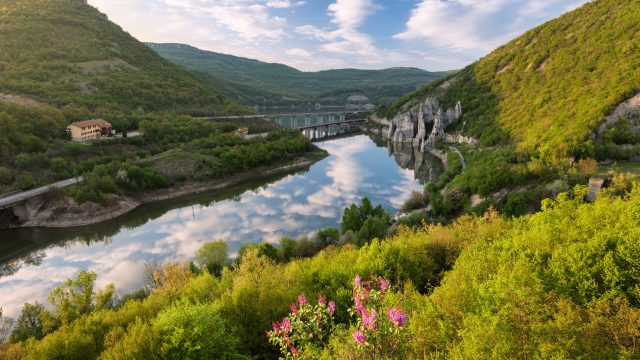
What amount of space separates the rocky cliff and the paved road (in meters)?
89.7

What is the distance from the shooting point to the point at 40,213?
52.0 m

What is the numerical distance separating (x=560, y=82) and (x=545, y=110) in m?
9.63

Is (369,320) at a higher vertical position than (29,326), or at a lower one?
higher

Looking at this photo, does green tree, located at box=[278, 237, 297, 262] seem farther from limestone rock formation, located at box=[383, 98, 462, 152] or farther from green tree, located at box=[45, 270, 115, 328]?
limestone rock formation, located at box=[383, 98, 462, 152]

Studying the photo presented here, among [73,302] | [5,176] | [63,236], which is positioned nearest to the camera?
[73,302]

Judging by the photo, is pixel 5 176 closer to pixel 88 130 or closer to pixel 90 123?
pixel 88 130

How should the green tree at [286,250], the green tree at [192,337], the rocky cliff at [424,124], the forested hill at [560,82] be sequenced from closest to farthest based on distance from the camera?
the green tree at [192,337], the green tree at [286,250], the forested hill at [560,82], the rocky cliff at [424,124]

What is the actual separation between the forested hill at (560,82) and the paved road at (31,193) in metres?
69.6

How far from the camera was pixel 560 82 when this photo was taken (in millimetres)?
72125

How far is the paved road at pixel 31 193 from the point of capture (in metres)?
49.3

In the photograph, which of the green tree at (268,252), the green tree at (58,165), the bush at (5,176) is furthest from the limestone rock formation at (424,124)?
the bush at (5,176)

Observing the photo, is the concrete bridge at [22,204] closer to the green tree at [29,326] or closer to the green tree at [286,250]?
the green tree at [29,326]

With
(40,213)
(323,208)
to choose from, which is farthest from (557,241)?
(40,213)

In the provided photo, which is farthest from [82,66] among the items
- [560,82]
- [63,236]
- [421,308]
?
[421,308]
